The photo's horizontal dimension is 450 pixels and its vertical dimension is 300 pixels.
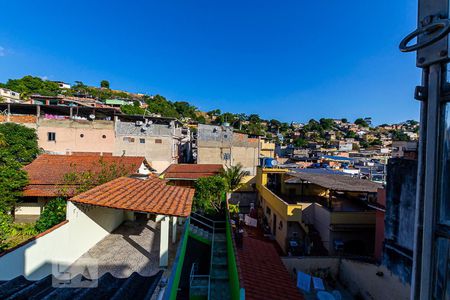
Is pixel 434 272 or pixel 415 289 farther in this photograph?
pixel 415 289

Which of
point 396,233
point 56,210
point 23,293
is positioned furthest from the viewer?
point 56,210

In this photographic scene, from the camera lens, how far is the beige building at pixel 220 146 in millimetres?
31031

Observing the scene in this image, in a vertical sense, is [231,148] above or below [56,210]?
above

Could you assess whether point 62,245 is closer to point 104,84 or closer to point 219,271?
point 219,271

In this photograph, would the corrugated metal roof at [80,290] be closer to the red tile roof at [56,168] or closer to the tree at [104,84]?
the red tile roof at [56,168]

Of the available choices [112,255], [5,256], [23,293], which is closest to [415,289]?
[23,293]

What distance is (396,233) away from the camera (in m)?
2.16

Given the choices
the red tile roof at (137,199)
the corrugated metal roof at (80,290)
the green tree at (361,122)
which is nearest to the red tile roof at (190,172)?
the red tile roof at (137,199)

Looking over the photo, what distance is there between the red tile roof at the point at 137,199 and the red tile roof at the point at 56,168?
668cm

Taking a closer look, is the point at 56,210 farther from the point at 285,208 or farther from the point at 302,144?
the point at 302,144

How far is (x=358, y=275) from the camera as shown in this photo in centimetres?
993

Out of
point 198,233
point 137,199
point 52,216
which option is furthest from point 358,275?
point 52,216

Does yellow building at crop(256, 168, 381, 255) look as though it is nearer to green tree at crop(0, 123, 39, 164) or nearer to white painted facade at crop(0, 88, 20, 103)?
green tree at crop(0, 123, 39, 164)

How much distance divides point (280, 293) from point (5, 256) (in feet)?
25.7
